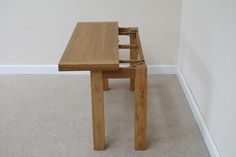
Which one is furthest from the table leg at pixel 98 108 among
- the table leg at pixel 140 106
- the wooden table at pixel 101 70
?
the table leg at pixel 140 106

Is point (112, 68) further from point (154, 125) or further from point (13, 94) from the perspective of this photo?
point (13, 94)

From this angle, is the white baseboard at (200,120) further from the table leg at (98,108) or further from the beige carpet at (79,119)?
the table leg at (98,108)

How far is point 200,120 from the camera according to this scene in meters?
2.15

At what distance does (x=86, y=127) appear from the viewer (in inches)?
87.6

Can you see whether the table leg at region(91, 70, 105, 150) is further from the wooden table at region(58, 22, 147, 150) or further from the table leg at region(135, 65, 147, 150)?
the table leg at region(135, 65, 147, 150)

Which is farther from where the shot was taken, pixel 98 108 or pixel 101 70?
pixel 98 108

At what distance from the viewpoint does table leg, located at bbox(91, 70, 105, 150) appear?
178 cm

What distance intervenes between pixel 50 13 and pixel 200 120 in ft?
5.73

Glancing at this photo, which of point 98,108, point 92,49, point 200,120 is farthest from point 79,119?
point 200,120

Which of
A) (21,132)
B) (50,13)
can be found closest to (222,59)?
(21,132)

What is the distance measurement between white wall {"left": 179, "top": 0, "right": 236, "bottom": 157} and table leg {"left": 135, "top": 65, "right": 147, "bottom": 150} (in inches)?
17.1

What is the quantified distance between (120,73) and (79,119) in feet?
2.30

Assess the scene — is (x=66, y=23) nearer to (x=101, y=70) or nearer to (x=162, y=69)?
(x=162, y=69)

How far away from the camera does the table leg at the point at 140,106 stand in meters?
1.77
